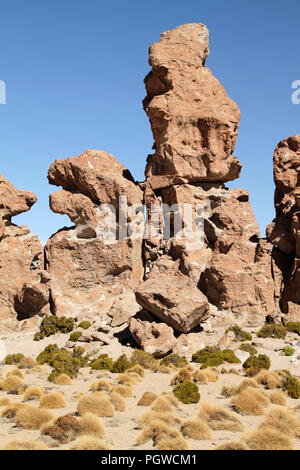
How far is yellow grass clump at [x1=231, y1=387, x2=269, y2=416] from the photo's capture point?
Result: 13359mm

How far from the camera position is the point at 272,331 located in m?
25.1

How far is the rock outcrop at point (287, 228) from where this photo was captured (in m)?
27.4

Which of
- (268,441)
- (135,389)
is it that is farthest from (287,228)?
(268,441)

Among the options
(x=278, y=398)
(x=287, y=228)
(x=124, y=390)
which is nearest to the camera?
(x=278, y=398)

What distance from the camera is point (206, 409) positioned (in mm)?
12375

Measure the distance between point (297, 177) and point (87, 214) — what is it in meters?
14.8

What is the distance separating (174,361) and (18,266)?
13.9m

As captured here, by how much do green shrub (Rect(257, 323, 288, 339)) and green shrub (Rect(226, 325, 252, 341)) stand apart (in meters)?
0.90

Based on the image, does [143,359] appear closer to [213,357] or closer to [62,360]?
[213,357]

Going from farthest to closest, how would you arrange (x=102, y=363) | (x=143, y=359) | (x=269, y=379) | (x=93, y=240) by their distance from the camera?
(x=93, y=240) < (x=143, y=359) < (x=102, y=363) < (x=269, y=379)

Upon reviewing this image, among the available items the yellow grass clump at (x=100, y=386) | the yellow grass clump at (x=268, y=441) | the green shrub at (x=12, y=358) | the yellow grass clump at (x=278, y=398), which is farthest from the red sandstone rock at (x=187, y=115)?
the yellow grass clump at (x=268, y=441)

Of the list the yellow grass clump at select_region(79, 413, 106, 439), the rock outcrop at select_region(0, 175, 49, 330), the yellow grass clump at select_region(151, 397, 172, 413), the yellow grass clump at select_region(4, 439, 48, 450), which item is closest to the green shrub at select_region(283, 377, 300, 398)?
the yellow grass clump at select_region(151, 397, 172, 413)
